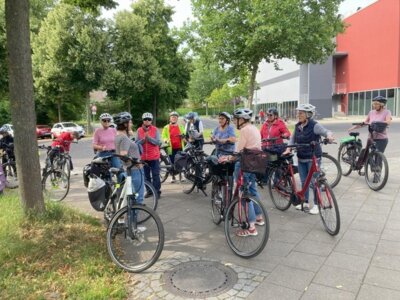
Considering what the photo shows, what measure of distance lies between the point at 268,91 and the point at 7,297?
57.1 meters

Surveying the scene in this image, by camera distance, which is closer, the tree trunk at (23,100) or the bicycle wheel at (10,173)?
the tree trunk at (23,100)

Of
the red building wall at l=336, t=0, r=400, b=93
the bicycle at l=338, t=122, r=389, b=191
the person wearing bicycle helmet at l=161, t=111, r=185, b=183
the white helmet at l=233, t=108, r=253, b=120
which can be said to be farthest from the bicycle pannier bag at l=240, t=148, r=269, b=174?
the red building wall at l=336, t=0, r=400, b=93

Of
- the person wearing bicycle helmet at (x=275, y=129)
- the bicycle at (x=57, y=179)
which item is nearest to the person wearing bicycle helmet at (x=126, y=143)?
the bicycle at (x=57, y=179)

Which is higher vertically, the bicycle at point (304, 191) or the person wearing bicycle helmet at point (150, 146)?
the person wearing bicycle helmet at point (150, 146)

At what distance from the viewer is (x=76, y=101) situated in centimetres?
4266

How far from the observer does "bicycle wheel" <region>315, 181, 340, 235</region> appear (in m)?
4.98

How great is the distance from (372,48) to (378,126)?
124 ft

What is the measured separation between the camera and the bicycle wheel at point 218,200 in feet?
18.2

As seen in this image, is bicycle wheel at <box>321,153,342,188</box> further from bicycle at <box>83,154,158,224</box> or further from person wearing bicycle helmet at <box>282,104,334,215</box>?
bicycle at <box>83,154,158,224</box>

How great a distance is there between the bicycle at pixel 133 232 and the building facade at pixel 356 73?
31.9m

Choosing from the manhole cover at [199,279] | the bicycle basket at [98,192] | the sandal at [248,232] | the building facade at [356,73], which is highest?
the building facade at [356,73]

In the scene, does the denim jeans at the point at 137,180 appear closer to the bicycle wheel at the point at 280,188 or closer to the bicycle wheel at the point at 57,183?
the bicycle wheel at the point at 280,188

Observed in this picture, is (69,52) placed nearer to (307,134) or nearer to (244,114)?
(307,134)

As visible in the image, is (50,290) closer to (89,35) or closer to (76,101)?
(89,35)
